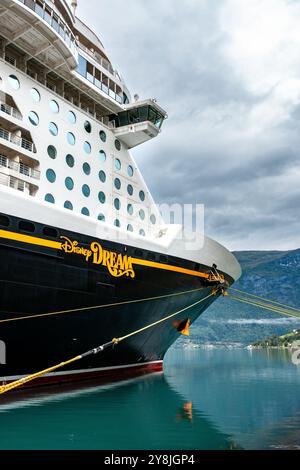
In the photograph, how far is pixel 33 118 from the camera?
14.6 meters

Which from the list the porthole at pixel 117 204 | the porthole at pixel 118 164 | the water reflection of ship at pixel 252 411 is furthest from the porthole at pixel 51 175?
the water reflection of ship at pixel 252 411

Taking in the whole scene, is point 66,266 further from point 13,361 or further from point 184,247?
point 184,247

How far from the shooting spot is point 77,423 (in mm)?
9266

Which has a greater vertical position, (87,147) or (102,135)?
(102,135)

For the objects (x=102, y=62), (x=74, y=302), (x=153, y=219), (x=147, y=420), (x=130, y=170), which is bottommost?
(x=147, y=420)

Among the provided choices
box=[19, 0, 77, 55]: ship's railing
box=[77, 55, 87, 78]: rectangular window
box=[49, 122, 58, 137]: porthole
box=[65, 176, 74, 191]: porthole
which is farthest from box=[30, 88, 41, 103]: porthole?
box=[65, 176, 74, 191]: porthole

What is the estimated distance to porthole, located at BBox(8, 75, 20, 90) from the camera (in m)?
14.0

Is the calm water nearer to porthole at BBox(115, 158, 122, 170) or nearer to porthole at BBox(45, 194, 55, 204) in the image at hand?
porthole at BBox(45, 194, 55, 204)

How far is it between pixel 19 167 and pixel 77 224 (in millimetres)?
2746

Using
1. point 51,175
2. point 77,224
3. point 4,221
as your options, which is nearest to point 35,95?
point 51,175

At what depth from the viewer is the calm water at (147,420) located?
7789mm

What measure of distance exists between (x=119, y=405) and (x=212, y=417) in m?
2.91

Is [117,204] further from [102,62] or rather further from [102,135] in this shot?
[102,62]
